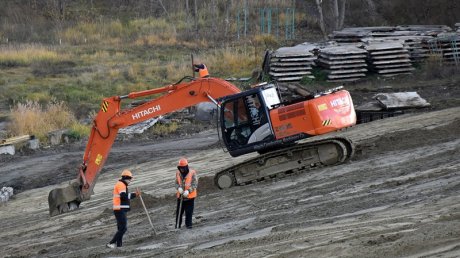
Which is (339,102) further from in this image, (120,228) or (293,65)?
(293,65)

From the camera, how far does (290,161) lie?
16828 millimetres

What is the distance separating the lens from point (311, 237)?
11195 mm

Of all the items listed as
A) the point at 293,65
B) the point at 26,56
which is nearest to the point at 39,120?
the point at 293,65

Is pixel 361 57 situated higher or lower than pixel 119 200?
higher

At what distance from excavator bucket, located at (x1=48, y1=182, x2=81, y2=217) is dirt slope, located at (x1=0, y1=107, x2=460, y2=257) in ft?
1.09

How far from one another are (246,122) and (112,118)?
275 centimetres

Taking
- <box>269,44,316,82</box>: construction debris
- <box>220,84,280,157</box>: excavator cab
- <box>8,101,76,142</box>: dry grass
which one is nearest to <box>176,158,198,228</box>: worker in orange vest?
<box>220,84,280,157</box>: excavator cab

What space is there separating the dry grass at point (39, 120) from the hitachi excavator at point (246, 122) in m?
10.9

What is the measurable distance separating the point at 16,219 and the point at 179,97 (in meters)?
4.75

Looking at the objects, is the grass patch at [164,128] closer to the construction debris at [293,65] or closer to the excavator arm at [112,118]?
the construction debris at [293,65]

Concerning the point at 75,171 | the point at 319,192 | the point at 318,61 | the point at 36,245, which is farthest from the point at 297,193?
the point at 318,61

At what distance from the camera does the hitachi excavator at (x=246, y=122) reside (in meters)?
16.2

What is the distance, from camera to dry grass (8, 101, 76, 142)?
2744 centimetres

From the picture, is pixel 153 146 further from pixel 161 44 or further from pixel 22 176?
pixel 161 44
